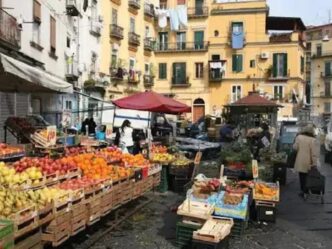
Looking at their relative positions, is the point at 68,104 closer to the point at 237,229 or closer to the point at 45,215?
the point at 237,229

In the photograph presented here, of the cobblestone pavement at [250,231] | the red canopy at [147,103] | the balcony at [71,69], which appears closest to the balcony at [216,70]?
the balcony at [71,69]

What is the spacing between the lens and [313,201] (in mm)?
12047

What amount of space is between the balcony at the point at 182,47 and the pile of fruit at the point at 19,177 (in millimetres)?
45580

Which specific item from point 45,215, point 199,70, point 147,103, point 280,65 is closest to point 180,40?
point 199,70

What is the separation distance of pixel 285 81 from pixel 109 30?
19851mm

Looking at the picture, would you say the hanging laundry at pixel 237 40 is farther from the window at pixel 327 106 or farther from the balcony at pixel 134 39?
the window at pixel 327 106

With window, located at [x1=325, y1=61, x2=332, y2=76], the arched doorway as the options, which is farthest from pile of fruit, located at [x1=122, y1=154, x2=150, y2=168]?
window, located at [x1=325, y1=61, x2=332, y2=76]

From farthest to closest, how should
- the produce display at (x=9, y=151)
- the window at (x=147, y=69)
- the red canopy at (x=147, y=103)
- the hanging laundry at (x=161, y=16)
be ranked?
the hanging laundry at (x=161, y=16) < the window at (x=147, y=69) < the red canopy at (x=147, y=103) < the produce display at (x=9, y=151)

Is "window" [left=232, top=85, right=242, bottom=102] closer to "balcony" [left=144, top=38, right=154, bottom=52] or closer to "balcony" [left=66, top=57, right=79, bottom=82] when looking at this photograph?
"balcony" [left=144, top=38, right=154, bottom=52]

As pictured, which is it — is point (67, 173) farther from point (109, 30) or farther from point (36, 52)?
point (109, 30)

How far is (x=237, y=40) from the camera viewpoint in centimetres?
5169

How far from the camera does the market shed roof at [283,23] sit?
181 ft

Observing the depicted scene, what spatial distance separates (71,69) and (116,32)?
1272 centimetres

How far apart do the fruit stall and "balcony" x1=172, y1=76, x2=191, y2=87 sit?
137 feet
